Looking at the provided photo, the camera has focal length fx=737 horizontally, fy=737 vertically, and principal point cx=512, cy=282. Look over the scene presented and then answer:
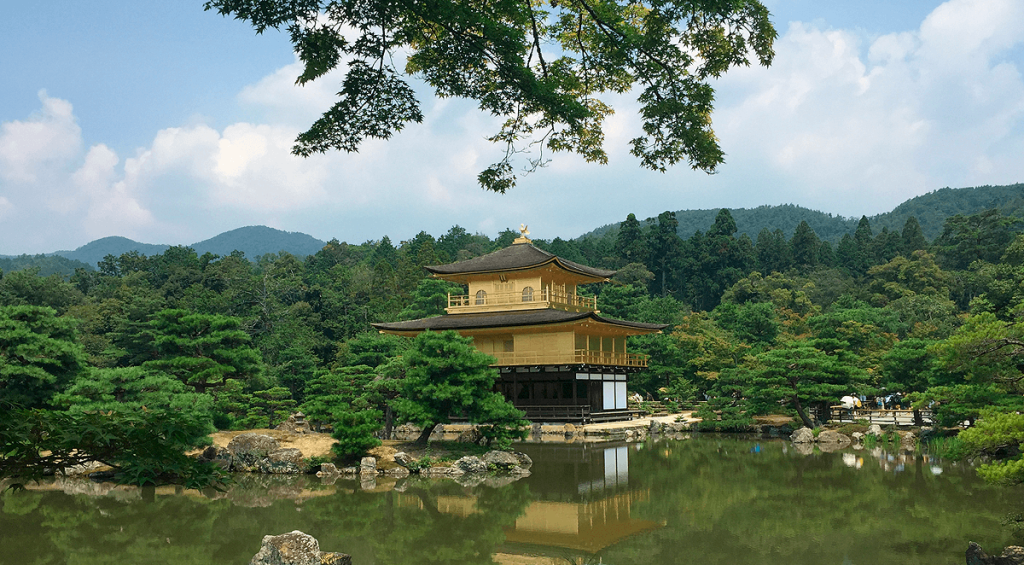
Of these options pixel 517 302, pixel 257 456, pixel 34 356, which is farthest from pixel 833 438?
pixel 34 356

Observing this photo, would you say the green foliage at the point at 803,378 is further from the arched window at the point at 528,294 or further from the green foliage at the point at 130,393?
the green foliage at the point at 130,393

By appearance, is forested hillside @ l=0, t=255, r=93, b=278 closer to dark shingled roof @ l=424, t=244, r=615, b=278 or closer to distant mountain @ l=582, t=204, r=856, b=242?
distant mountain @ l=582, t=204, r=856, b=242

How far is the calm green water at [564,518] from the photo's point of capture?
9.40 meters

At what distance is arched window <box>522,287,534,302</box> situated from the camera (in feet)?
96.0

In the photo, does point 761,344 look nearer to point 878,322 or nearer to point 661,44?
point 878,322

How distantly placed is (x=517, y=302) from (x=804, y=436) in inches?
460

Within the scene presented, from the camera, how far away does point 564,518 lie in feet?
38.5

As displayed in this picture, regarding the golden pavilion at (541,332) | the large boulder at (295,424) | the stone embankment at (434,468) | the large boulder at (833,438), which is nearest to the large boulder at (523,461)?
the stone embankment at (434,468)

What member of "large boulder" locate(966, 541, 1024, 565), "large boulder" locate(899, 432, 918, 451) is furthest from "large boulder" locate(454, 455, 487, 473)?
"large boulder" locate(899, 432, 918, 451)

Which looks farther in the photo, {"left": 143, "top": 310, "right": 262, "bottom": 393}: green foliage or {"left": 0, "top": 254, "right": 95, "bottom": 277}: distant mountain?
{"left": 0, "top": 254, "right": 95, "bottom": 277}: distant mountain

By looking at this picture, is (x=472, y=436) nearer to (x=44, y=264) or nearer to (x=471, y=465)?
(x=471, y=465)

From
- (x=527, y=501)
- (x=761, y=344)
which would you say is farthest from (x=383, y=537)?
(x=761, y=344)

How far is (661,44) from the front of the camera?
5238mm

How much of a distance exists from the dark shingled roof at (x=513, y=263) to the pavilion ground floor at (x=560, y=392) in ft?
13.2
